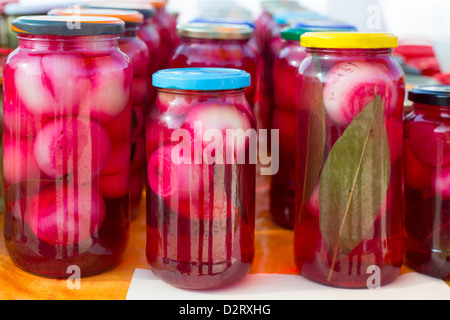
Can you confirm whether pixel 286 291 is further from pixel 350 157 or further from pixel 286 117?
pixel 286 117

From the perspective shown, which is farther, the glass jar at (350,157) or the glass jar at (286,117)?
the glass jar at (286,117)

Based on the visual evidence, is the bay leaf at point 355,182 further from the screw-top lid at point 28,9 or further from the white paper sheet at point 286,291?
the screw-top lid at point 28,9

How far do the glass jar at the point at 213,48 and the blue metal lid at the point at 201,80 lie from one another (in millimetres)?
180

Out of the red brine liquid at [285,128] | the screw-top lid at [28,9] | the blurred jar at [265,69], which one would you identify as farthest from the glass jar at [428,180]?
the screw-top lid at [28,9]

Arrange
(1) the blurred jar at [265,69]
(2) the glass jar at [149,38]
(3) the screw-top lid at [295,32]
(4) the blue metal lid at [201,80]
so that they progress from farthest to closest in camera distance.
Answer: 1. (1) the blurred jar at [265,69]
2. (2) the glass jar at [149,38]
3. (3) the screw-top lid at [295,32]
4. (4) the blue metal lid at [201,80]

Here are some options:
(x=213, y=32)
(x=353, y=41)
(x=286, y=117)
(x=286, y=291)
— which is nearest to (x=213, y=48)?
(x=213, y=32)

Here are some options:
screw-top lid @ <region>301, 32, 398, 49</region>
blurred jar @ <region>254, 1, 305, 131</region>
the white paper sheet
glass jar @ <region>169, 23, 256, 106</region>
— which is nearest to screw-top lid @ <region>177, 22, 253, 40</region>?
glass jar @ <region>169, 23, 256, 106</region>

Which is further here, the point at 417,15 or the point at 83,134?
the point at 417,15

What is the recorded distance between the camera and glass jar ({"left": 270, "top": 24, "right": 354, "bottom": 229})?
2.81ft

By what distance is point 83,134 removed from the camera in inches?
27.1

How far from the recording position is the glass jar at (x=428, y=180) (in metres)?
0.71
